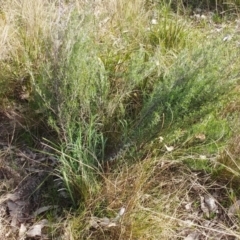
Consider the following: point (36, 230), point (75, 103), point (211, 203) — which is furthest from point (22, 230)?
point (211, 203)

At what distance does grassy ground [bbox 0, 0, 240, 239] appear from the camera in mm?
2141

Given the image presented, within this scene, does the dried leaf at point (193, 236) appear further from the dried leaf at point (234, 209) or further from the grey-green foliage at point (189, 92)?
the grey-green foliage at point (189, 92)

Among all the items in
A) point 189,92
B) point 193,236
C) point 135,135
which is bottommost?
point 193,236

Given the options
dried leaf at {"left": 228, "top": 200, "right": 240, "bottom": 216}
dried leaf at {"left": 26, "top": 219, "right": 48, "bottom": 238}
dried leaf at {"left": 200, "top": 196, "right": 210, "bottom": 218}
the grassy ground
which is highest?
the grassy ground

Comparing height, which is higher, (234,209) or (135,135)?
(135,135)

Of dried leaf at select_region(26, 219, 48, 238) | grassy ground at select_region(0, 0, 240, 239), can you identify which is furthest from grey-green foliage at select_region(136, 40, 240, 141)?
dried leaf at select_region(26, 219, 48, 238)

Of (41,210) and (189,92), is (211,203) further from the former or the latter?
(41,210)

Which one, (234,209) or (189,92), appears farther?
(234,209)

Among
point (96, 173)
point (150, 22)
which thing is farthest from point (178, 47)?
point (96, 173)

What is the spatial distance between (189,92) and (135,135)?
0.35 m

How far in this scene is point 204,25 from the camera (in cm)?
364

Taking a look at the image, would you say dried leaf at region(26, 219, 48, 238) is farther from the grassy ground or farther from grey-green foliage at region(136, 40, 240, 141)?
grey-green foliage at region(136, 40, 240, 141)

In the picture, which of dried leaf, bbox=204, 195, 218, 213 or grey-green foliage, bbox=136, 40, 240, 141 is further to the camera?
dried leaf, bbox=204, 195, 218, 213

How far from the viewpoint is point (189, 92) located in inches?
85.4
